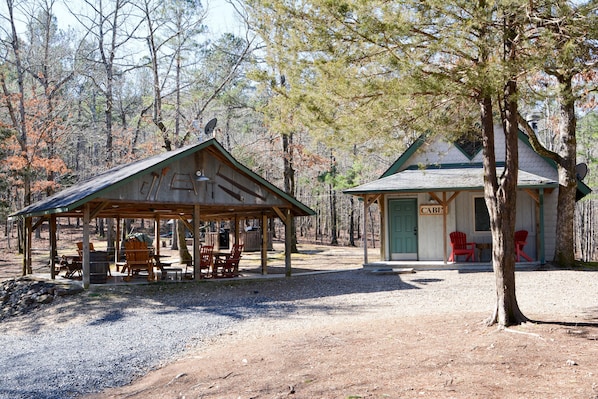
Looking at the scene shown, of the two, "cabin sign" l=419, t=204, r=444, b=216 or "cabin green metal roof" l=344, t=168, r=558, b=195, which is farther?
"cabin sign" l=419, t=204, r=444, b=216

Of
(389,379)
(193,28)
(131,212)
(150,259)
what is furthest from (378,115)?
(193,28)

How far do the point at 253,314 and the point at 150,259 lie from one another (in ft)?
16.8

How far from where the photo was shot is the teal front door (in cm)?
1716

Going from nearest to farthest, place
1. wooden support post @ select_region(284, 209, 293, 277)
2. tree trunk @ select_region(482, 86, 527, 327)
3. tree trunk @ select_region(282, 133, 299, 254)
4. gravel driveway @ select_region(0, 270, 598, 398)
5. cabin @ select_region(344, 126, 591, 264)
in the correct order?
gravel driveway @ select_region(0, 270, 598, 398) < tree trunk @ select_region(482, 86, 527, 327) < wooden support post @ select_region(284, 209, 293, 277) < cabin @ select_region(344, 126, 591, 264) < tree trunk @ select_region(282, 133, 299, 254)

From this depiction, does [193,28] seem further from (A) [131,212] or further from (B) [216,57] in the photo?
(A) [131,212]

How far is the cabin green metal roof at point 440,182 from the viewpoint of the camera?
15.2m

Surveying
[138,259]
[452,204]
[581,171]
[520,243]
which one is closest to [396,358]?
[138,259]

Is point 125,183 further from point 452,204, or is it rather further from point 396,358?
point 452,204

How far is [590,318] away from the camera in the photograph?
7.83 meters

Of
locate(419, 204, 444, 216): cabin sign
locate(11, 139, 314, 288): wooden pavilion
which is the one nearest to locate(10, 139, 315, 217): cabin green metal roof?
locate(11, 139, 314, 288): wooden pavilion

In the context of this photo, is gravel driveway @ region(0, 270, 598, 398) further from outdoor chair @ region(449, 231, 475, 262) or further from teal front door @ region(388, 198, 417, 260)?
teal front door @ region(388, 198, 417, 260)

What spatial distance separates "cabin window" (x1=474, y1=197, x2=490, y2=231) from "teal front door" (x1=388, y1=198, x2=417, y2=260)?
6.11 ft

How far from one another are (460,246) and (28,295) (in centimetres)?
1195

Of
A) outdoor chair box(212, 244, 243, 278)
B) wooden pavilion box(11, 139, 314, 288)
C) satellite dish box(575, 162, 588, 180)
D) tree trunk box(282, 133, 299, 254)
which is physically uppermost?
Result: tree trunk box(282, 133, 299, 254)
